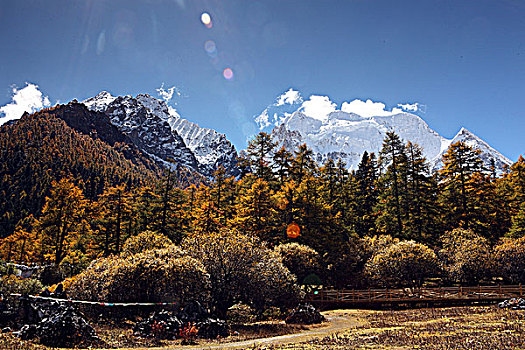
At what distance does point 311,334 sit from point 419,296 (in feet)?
49.8

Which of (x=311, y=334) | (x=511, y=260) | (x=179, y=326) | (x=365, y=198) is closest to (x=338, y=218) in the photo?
(x=365, y=198)

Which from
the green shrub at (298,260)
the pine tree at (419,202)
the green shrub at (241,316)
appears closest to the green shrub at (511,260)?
the pine tree at (419,202)

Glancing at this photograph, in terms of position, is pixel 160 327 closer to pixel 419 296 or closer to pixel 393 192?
pixel 419 296

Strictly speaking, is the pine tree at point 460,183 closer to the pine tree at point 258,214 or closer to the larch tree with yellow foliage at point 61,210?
the pine tree at point 258,214

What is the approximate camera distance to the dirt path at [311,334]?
12124 millimetres

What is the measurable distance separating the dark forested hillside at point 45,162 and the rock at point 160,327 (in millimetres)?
85648

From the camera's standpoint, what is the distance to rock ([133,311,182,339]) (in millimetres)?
13664

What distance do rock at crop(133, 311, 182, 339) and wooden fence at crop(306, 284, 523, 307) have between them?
1573 cm

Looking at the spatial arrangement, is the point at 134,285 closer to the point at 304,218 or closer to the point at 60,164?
the point at 304,218

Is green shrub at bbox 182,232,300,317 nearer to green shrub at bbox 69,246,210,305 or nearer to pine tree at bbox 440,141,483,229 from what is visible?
green shrub at bbox 69,246,210,305

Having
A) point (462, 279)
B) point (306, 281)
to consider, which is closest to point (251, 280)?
point (306, 281)

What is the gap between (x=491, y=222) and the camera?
1556 inches

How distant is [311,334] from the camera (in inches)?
624

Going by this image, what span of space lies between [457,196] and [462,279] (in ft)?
46.3
